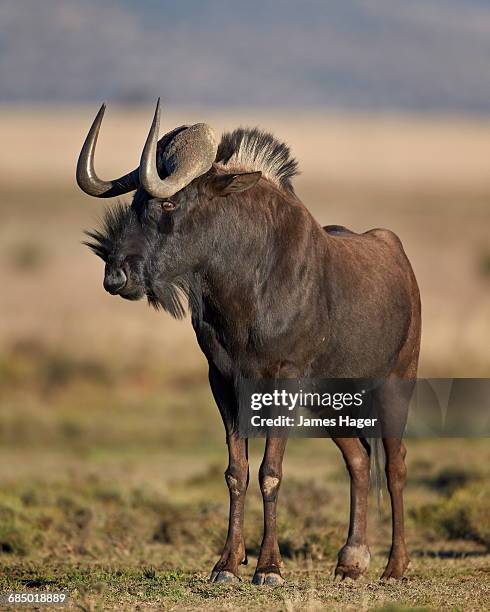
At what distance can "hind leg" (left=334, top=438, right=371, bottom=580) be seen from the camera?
9.91 meters

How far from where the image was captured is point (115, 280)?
29.9 ft

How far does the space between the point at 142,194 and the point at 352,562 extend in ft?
9.66

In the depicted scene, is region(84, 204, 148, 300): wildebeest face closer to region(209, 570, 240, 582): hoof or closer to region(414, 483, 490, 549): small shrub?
region(209, 570, 240, 582): hoof

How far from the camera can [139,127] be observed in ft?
320

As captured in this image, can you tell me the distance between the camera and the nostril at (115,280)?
9117 mm

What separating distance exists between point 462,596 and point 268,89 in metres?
193

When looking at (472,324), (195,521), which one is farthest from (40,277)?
(195,521)

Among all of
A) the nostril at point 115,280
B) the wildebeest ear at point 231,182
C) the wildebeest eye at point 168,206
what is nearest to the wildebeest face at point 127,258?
the nostril at point 115,280

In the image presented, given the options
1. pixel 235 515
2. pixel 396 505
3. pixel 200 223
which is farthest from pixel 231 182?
pixel 396 505

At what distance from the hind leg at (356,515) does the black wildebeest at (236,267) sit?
0.07 m

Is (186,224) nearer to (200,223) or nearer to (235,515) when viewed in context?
(200,223)

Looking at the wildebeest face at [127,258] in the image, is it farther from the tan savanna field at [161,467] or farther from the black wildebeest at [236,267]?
the tan savanna field at [161,467]

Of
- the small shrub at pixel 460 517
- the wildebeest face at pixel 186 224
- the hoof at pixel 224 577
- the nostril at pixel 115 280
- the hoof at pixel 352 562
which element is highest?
the wildebeest face at pixel 186 224

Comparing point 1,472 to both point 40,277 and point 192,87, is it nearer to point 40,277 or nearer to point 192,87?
point 40,277
